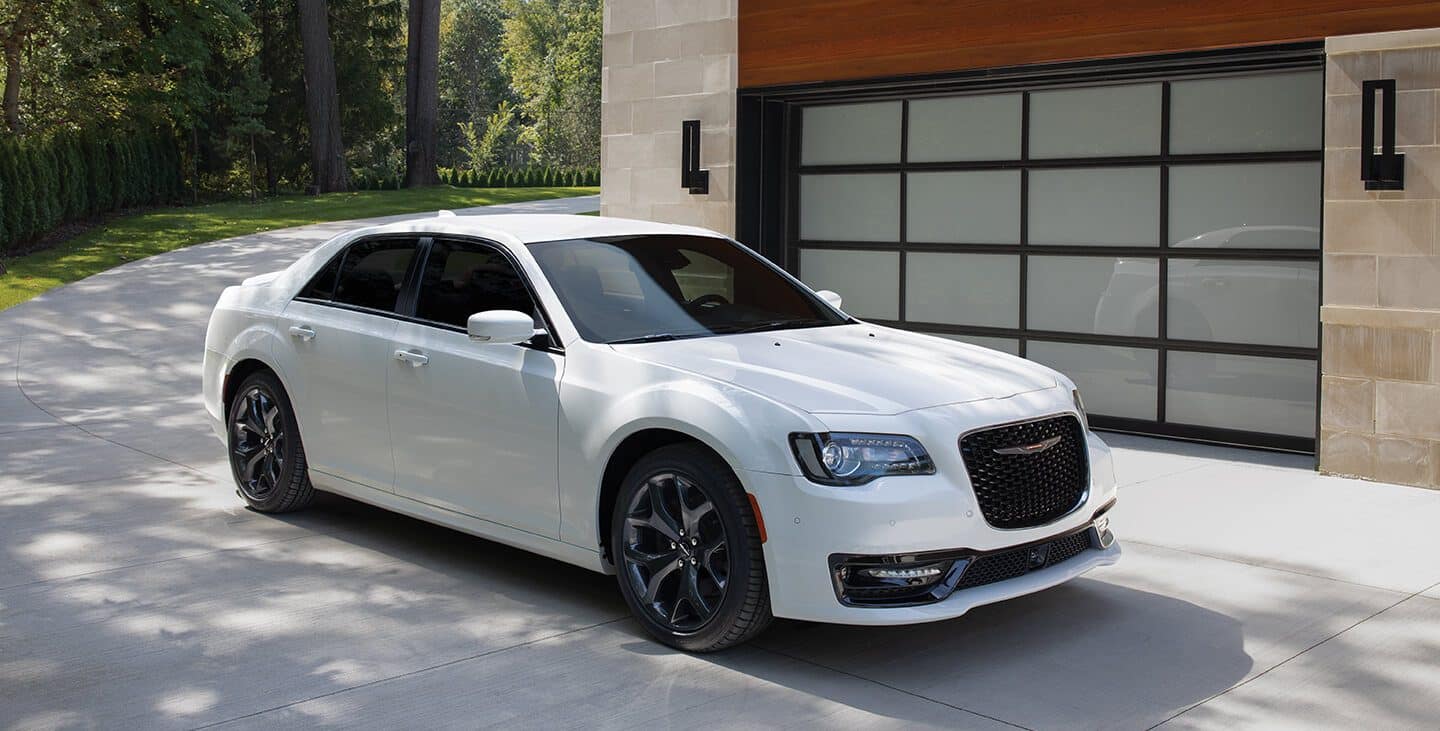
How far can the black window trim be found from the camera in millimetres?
6395

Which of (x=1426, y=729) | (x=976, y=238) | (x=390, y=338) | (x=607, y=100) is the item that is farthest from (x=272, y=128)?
(x=1426, y=729)

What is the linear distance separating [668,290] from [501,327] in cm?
90

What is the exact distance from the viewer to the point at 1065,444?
19.2ft

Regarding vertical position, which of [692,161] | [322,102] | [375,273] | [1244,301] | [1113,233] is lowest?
[1244,301]

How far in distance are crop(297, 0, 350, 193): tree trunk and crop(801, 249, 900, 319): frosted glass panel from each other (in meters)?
Result: 31.3

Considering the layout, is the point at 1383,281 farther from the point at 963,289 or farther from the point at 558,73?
the point at 558,73

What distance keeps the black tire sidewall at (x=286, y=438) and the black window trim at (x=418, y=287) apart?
519 mm

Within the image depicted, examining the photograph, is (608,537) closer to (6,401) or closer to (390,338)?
(390,338)

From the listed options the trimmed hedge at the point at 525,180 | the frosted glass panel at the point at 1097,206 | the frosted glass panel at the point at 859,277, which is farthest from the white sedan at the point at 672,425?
the trimmed hedge at the point at 525,180

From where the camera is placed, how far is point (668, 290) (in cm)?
674

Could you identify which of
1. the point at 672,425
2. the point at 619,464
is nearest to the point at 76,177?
the point at 619,464

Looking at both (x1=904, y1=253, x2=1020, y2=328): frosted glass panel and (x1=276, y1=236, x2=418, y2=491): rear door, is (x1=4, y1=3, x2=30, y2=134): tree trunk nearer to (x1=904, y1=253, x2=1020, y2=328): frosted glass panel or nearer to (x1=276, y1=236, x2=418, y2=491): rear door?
(x1=904, y1=253, x2=1020, y2=328): frosted glass panel

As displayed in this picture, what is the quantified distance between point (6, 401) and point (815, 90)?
7.25 metres

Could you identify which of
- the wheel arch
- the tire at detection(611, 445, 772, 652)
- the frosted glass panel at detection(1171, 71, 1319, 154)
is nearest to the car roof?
the wheel arch
